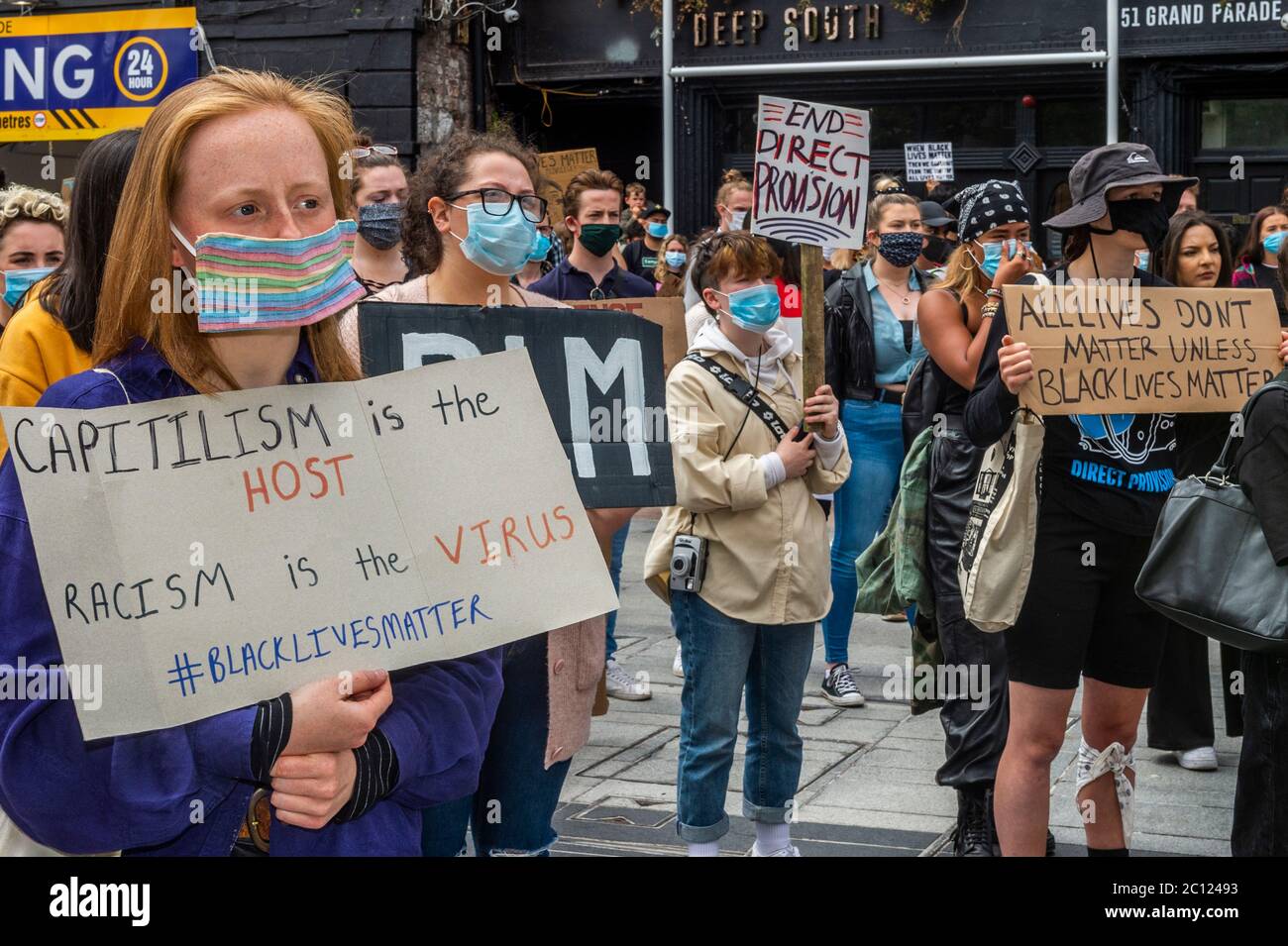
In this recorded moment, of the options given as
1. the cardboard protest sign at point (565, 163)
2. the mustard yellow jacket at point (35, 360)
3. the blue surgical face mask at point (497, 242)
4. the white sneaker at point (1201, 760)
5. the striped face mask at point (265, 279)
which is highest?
the cardboard protest sign at point (565, 163)

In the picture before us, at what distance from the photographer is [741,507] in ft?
14.8

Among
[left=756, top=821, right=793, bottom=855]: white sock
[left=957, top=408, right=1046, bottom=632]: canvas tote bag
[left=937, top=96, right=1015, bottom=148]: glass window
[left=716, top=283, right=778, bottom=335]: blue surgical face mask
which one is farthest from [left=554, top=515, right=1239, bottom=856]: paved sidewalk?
[left=937, top=96, right=1015, bottom=148]: glass window

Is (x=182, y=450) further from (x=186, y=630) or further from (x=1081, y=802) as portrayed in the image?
(x=1081, y=802)

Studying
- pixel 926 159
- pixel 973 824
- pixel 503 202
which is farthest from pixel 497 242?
pixel 926 159

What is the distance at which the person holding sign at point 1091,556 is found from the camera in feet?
12.9

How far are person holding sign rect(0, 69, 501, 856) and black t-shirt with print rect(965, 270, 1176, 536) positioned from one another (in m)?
2.27

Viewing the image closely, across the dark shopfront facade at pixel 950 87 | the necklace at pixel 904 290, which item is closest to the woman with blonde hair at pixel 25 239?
the necklace at pixel 904 290

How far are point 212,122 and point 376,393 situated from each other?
42cm

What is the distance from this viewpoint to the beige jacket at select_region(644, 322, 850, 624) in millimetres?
4484

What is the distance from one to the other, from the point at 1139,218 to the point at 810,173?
1.13 metres

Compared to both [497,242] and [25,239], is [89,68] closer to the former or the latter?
[25,239]

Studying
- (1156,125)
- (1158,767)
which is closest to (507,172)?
(1158,767)

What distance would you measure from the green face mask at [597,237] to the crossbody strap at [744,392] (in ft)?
10.3

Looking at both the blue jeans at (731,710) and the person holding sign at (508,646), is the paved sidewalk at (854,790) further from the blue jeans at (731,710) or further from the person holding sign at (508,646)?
the person holding sign at (508,646)
